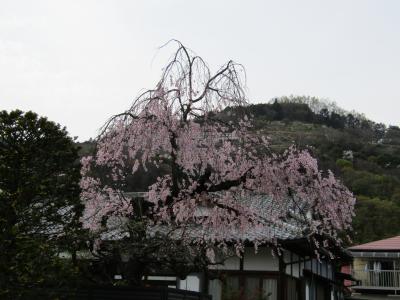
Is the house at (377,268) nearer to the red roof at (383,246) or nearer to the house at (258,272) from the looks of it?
the red roof at (383,246)

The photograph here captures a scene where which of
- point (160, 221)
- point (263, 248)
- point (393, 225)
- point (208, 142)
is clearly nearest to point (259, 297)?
Result: point (263, 248)

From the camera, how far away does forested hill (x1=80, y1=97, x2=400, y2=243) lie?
11.3 metres

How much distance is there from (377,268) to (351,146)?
1374 inches

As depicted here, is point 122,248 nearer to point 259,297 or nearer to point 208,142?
point 208,142

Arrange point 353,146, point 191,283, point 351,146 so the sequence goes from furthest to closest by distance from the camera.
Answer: point 353,146, point 351,146, point 191,283

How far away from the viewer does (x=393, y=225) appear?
39062 millimetres

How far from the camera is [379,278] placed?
31.1 metres

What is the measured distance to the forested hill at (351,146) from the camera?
11.3m

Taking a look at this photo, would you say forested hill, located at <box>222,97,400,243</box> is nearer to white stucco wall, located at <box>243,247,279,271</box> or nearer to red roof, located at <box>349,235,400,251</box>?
red roof, located at <box>349,235,400,251</box>

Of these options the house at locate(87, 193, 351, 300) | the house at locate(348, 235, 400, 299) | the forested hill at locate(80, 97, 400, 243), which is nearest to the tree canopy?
the forested hill at locate(80, 97, 400, 243)

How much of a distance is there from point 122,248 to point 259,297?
5991 millimetres

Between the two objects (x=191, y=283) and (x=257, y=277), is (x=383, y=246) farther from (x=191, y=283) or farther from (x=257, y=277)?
(x=191, y=283)

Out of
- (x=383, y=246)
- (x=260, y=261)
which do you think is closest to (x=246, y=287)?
(x=260, y=261)

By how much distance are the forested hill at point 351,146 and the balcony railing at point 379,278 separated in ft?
12.9
